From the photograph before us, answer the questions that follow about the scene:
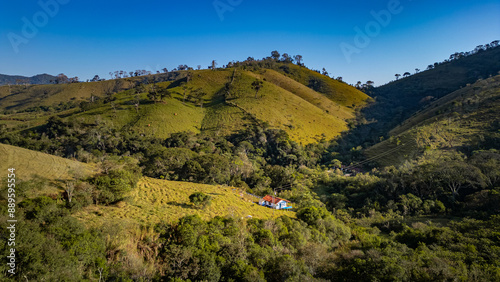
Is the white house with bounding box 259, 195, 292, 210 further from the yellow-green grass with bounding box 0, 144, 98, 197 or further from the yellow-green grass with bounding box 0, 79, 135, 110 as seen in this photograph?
the yellow-green grass with bounding box 0, 79, 135, 110

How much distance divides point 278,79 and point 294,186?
9773 centimetres

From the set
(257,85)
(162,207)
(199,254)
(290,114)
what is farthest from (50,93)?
(199,254)

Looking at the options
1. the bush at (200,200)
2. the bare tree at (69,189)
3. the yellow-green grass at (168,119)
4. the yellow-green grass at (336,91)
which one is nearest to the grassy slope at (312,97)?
the yellow-green grass at (336,91)

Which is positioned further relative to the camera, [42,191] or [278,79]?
[278,79]

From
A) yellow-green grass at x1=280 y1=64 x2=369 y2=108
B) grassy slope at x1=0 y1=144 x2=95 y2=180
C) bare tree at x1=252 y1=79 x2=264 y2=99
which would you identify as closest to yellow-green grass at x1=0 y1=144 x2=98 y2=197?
grassy slope at x1=0 y1=144 x2=95 y2=180

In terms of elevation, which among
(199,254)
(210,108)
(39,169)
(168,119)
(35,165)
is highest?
(210,108)

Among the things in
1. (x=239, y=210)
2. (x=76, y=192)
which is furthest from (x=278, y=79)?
(x=76, y=192)

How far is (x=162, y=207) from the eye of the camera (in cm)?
2052

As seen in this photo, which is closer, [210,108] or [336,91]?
[210,108]

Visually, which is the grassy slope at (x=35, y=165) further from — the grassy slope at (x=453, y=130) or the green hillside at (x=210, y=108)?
the grassy slope at (x=453, y=130)

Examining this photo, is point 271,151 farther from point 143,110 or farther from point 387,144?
point 143,110

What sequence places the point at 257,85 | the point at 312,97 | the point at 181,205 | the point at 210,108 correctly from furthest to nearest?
the point at 312,97
the point at 257,85
the point at 210,108
the point at 181,205

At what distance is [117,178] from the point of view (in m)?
19.2

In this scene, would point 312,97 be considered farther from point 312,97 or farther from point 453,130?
point 453,130
